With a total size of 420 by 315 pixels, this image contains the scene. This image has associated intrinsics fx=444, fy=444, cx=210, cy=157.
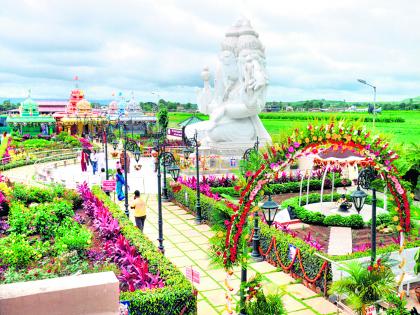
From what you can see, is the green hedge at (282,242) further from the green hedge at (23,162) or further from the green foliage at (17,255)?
the green hedge at (23,162)

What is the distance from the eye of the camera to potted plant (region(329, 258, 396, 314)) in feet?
24.6

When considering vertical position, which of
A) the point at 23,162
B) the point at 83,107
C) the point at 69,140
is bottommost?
the point at 23,162

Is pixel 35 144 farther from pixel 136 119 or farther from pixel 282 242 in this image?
pixel 282 242

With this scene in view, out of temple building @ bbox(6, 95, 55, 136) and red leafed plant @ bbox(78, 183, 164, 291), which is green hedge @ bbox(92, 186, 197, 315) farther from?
temple building @ bbox(6, 95, 55, 136)

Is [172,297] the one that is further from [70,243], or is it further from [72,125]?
[72,125]

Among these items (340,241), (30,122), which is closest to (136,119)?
(30,122)

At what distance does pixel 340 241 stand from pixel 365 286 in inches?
238

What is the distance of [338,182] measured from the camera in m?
23.4

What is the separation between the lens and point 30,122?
57406mm

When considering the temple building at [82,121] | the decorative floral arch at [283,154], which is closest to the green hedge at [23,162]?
the temple building at [82,121]

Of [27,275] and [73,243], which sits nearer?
[27,275]

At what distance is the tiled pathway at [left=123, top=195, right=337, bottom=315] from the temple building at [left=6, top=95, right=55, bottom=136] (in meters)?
44.7

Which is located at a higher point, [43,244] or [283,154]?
[283,154]

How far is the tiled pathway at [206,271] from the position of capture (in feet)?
30.3
